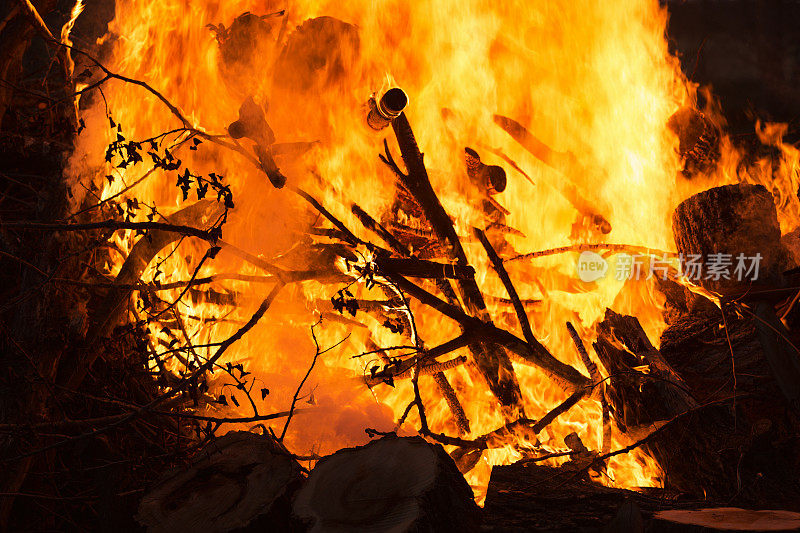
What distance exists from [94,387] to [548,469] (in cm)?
299

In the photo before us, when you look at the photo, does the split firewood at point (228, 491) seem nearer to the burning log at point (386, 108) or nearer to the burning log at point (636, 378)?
the burning log at point (636, 378)

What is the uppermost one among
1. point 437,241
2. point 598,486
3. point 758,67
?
point 758,67

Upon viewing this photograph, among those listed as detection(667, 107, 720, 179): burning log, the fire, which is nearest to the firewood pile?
the fire

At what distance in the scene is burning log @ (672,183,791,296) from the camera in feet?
11.2

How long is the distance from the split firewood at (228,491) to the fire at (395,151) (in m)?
1.40

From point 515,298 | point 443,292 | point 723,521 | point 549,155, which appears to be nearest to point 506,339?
point 515,298

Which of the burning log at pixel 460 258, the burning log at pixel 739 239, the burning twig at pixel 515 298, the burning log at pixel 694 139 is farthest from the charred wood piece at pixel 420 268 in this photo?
the burning log at pixel 694 139

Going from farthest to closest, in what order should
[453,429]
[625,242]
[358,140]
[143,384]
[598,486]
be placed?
[625,242], [358,140], [453,429], [143,384], [598,486]

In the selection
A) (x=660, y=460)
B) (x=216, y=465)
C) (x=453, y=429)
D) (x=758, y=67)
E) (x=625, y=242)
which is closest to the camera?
(x=216, y=465)

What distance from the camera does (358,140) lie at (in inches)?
195

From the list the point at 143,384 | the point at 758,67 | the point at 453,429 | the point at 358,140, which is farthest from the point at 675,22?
the point at 143,384

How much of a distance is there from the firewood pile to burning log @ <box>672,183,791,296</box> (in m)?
0.01

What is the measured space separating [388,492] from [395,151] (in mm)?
3717

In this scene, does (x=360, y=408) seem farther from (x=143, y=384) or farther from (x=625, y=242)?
(x=625, y=242)
